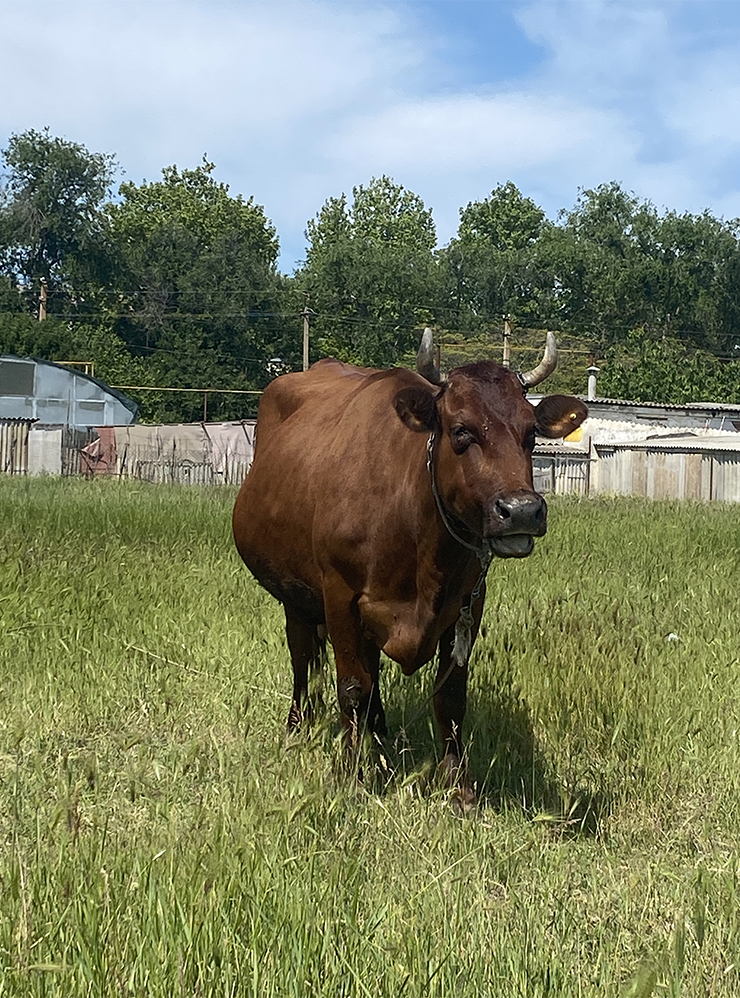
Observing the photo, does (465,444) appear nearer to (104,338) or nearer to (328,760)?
(328,760)

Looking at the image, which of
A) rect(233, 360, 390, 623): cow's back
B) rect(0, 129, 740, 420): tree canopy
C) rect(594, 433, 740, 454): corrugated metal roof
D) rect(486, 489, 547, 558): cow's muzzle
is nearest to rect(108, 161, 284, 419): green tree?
rect(0, 129, 740, 420): tree canopy

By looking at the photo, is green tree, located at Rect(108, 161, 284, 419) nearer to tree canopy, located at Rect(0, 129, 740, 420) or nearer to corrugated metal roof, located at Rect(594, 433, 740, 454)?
tree canopy, located at Rect(0, 129, 740, 420)

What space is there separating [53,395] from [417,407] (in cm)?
4042

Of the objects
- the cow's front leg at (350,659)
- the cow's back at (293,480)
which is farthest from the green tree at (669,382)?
the cow's front leg at (350,659)

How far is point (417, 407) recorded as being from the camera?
4.65m

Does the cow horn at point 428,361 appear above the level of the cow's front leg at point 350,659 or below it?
above

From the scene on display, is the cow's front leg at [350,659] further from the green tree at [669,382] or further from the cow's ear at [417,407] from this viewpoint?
the green tree at [669,382]

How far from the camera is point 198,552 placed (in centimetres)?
1110

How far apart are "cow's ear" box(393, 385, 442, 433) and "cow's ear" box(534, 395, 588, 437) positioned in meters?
0.48

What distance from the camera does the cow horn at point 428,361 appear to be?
4.36 m

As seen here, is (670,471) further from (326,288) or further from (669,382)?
(326,288)

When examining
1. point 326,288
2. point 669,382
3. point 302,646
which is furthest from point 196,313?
point 302,646

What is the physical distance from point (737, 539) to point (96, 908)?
13.3m

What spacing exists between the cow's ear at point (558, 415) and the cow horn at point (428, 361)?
50cm
